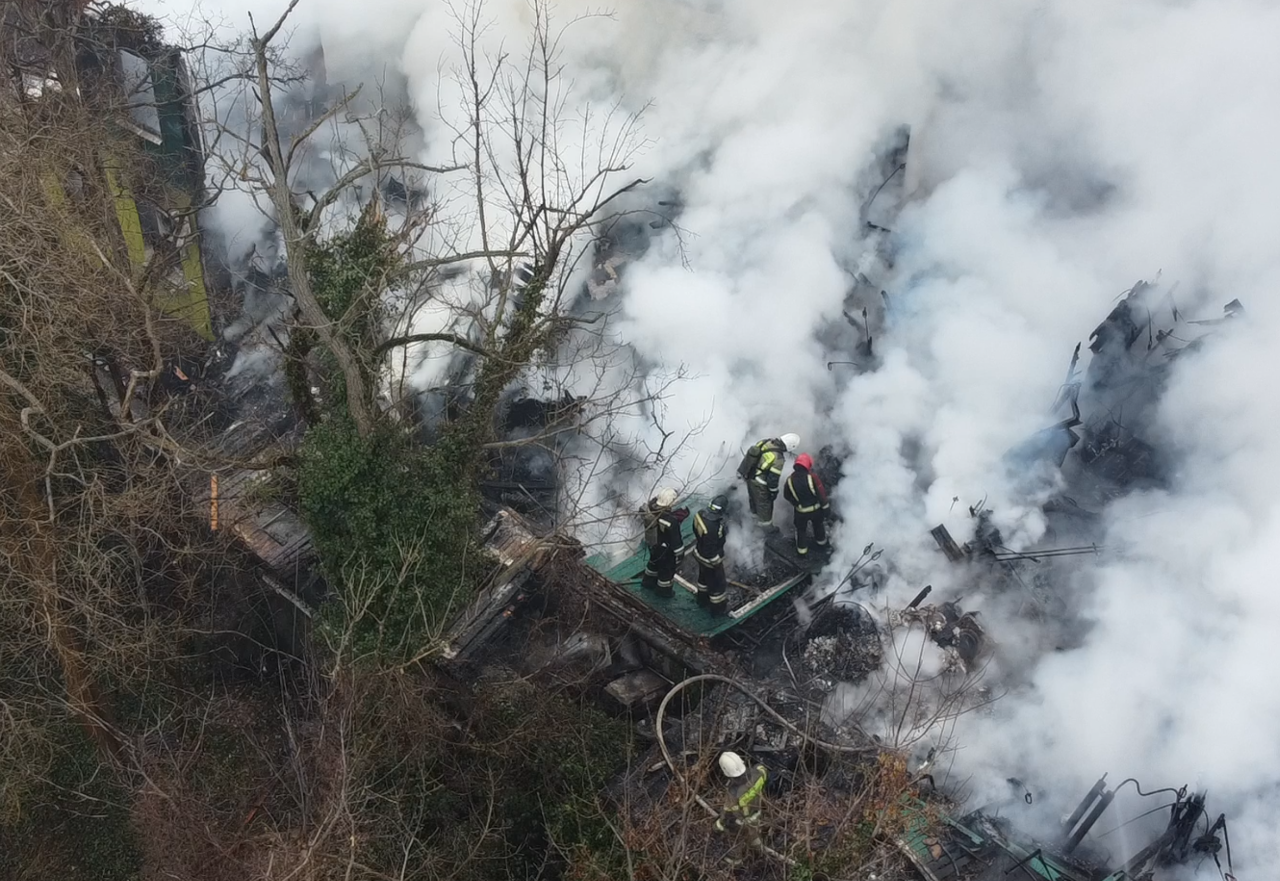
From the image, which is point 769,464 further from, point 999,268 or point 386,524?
point 999,268

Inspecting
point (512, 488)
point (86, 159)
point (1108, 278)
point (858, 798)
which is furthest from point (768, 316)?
point (86, 159)

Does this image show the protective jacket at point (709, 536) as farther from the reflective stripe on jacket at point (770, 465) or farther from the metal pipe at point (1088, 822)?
the metal pipe at point (1088, 822)

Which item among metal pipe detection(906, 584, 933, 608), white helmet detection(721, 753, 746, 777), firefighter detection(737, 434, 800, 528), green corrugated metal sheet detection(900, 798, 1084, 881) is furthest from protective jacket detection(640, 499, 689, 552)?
green corrugated metal sheet detection(900, 798, 1084, 881)

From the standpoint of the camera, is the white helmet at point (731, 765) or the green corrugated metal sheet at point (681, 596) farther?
the green corrugated metal sheet at point (681, 596)

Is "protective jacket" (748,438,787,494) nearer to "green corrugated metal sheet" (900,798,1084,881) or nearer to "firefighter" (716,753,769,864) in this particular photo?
"firefighter" (716,753,769,864)

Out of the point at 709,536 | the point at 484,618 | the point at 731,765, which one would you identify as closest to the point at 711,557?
the point at 709,536

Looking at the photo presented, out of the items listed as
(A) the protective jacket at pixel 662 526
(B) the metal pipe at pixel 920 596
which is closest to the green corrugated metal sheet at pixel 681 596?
(A) the protective jacket at pixel 662 526
